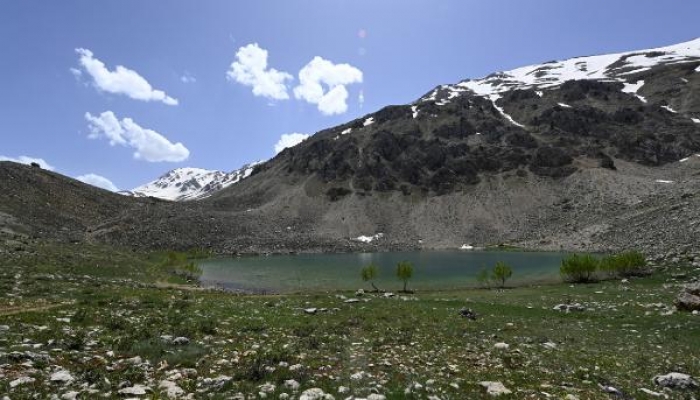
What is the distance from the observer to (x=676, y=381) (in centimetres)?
1333

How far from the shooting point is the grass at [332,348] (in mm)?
11445

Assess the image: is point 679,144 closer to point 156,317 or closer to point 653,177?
point 653,177

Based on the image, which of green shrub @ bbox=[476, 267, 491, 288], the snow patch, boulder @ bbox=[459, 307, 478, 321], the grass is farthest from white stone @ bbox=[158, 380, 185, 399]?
the snow patch

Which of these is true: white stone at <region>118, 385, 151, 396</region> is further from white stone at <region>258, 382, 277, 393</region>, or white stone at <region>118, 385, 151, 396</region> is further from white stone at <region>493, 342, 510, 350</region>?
white stone at <region>493, 342, 510, 350</region>

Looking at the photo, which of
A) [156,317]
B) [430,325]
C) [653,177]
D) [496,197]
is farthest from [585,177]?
[156,317]

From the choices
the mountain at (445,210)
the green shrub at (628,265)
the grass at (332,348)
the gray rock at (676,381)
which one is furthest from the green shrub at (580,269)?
the gray rock at (676,381)

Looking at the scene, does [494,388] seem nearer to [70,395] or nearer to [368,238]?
[70,395]

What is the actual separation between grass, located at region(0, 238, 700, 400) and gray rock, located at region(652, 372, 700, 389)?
524 mm

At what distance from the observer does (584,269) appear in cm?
5572

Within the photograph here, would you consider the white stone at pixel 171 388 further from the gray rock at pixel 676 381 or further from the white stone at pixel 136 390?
the gray rock at pixel 676 381

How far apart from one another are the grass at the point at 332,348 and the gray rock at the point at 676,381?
1.72 ft

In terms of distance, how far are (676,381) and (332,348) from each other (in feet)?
40.0

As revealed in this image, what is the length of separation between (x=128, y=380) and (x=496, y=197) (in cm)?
18308

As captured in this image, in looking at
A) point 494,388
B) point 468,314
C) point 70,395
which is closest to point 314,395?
point 494,388
